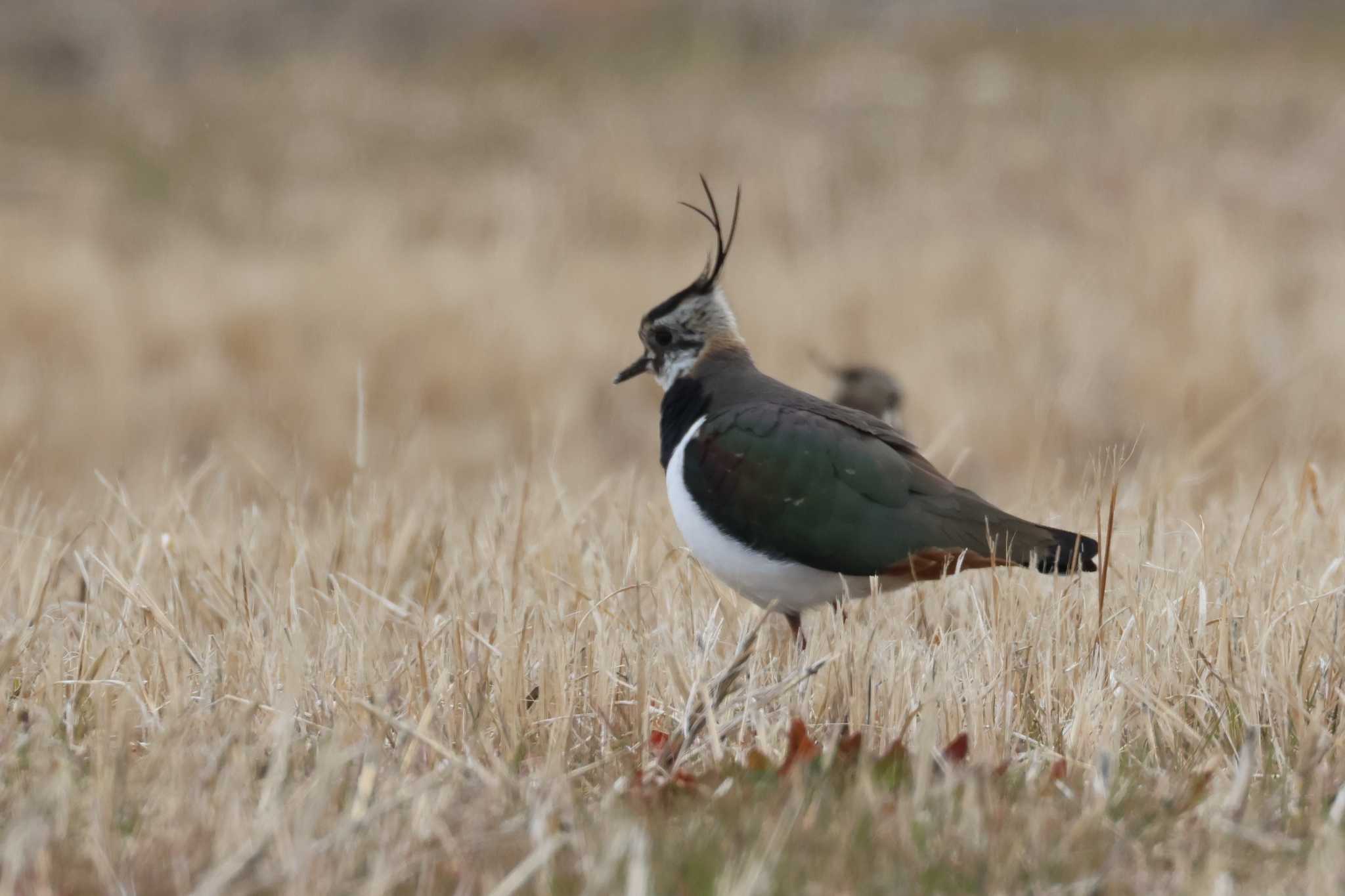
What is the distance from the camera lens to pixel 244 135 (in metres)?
16.7

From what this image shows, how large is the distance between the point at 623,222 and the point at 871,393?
8.56m

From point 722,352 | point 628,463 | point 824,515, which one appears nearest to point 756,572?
point 824,515

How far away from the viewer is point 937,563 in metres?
3.57

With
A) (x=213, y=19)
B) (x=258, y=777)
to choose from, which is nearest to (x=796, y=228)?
(x=213, y=19)

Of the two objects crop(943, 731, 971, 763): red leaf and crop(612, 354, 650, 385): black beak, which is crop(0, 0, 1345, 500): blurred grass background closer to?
crop(612, 354, 650, 385): black beak

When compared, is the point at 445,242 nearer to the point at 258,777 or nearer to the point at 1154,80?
the point at 1154,80

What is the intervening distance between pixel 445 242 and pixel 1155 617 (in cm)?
1108

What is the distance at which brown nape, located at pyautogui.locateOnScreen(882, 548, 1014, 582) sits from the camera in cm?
351

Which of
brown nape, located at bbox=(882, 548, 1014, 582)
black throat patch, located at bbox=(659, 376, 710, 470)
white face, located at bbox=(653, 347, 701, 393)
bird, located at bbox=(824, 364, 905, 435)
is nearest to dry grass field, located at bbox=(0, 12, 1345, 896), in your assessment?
brown nape, located at bbox=(882, 548, 1014, 582)

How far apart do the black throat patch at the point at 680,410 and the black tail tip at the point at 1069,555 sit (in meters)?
0.94

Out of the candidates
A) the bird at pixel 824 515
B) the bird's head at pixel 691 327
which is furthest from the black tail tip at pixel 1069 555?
the bird's head at pixel 691 327

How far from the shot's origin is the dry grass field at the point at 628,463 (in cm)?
242

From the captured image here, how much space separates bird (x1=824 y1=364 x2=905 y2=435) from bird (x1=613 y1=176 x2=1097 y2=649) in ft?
8.86

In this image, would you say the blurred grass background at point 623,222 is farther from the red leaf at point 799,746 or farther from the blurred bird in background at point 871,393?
the red leaf at point 799,746
